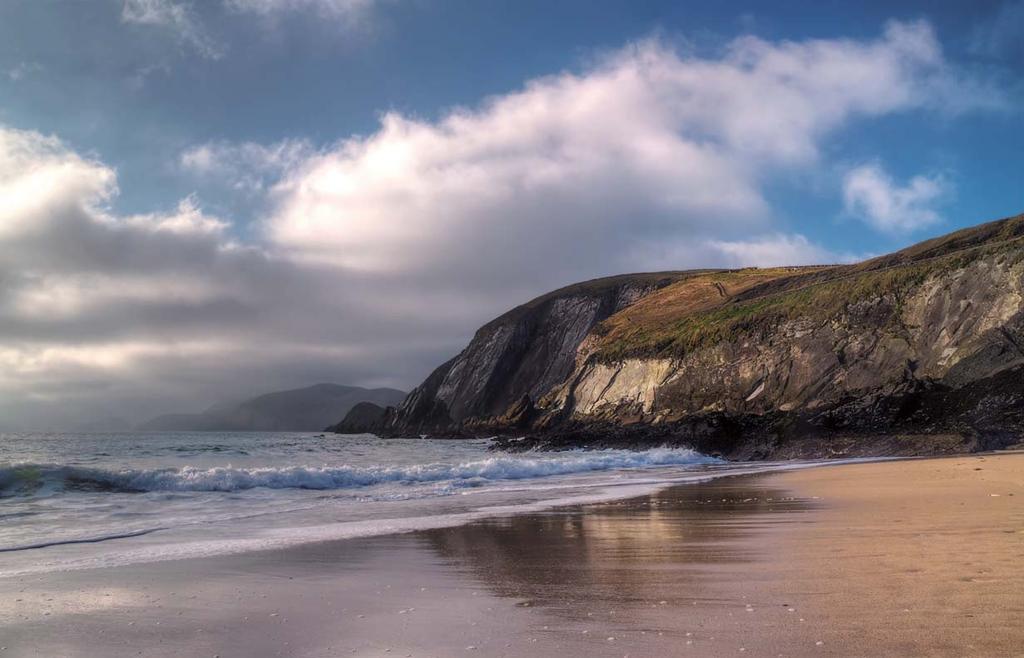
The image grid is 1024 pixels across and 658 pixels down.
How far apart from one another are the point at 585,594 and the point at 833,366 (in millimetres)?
30284

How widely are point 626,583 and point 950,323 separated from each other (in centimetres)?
2930

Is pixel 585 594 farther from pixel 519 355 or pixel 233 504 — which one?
pixel 519 355

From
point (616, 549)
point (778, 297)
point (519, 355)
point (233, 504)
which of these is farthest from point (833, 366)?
point (519, 355)

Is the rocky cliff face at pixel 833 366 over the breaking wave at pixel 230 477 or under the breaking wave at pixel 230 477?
over

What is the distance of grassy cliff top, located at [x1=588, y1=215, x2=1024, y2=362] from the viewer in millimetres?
32844

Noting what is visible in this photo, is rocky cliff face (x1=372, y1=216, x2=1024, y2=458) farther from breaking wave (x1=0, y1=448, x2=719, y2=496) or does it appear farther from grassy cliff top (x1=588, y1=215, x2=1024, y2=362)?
breaking wave (x1=0, y1=448, x2=719, y2=496)

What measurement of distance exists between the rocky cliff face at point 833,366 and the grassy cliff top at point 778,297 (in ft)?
0.43

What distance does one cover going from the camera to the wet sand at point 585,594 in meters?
3.75

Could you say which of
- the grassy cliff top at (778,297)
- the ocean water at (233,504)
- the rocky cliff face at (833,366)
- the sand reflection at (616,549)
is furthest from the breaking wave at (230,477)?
the grassy cliff top at (778,297)

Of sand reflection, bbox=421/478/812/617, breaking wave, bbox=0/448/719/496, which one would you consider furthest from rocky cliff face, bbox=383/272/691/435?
sand reflection, bbox=421/478/812/617

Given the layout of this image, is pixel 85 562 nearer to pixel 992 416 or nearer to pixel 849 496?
pixel 849 496

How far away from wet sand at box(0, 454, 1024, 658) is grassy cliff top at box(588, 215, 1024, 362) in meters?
27.7

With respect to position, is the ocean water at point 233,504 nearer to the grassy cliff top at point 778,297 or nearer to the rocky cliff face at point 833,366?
the rocky cliff face at point 833,366

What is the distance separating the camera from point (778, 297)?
41.8 m
